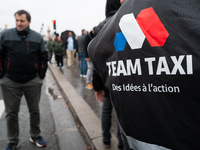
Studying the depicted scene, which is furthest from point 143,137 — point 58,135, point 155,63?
point 58,135

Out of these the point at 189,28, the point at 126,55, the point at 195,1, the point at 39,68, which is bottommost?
the point at 39,68

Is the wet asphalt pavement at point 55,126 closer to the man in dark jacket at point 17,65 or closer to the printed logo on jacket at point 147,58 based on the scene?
the man in dark jacket at point 17,65

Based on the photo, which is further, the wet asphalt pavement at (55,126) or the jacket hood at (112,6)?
the wet asphalt pavement at (55,126)

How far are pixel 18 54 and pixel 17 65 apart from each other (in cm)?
16

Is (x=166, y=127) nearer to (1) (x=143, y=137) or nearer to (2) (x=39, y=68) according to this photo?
(1) (x=143, y=137)

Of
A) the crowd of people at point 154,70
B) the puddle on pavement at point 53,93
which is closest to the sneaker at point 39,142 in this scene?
the crowd of people at point 154,70

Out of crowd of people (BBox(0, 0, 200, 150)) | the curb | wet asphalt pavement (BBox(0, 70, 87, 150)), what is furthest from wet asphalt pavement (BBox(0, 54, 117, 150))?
crowd of people (BBox(0, 0, 200, 150))

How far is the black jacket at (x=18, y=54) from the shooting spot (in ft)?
7.52

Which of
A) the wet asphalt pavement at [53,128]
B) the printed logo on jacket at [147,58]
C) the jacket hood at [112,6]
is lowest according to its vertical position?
the wet asphalt pavement at [53,128]

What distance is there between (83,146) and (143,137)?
2.04 m

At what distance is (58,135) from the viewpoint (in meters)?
3.01

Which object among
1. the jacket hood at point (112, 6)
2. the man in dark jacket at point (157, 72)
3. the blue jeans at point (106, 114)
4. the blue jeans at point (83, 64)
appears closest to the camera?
the man in dark jacket at point (157, 72)

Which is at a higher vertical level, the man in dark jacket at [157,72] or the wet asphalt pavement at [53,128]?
the man in dark jacket at [157,72]

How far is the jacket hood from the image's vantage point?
1.66 meters
